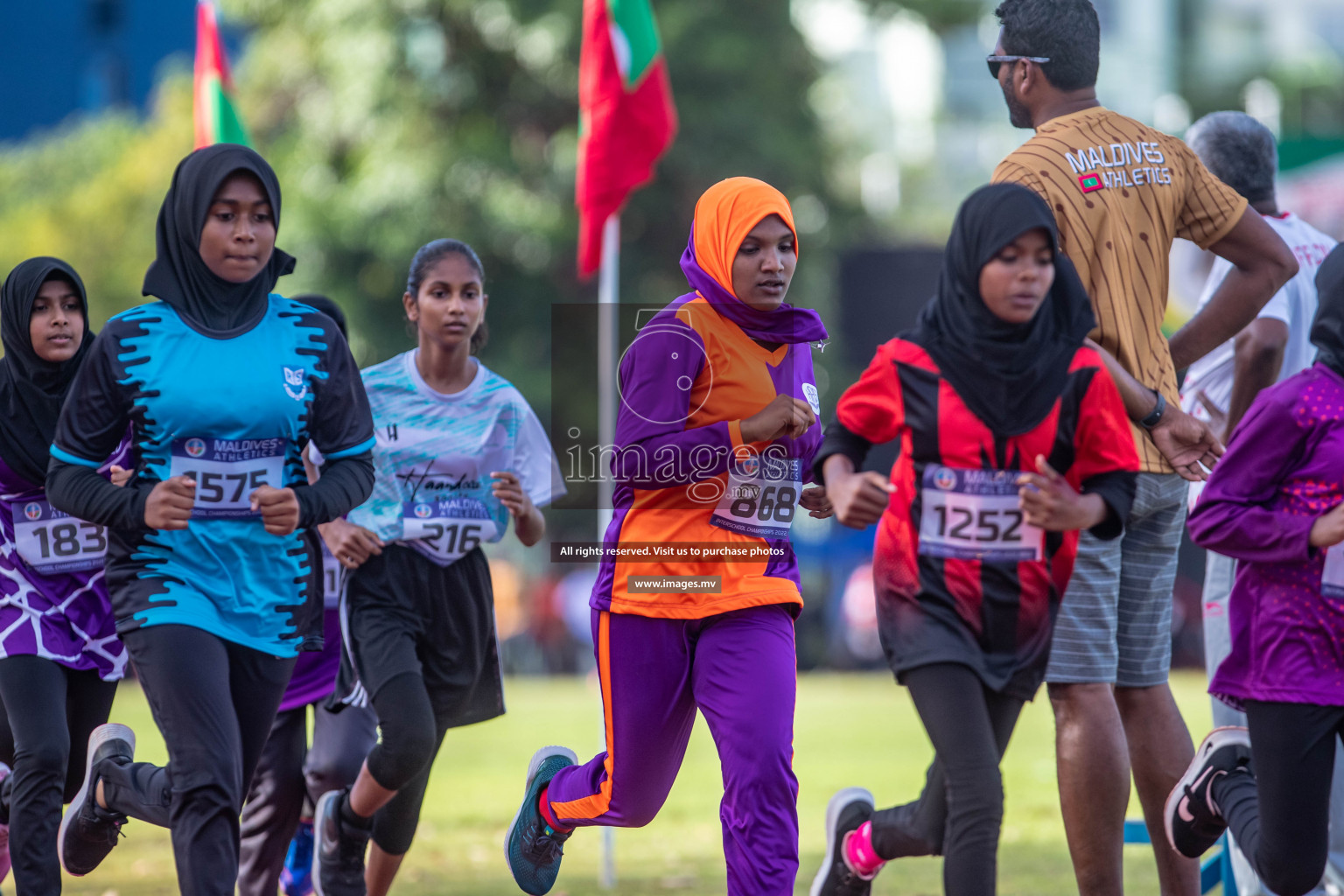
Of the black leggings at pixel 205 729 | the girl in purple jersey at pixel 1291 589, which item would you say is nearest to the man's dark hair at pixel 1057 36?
the girl in purple jersey at pixel 1291 589

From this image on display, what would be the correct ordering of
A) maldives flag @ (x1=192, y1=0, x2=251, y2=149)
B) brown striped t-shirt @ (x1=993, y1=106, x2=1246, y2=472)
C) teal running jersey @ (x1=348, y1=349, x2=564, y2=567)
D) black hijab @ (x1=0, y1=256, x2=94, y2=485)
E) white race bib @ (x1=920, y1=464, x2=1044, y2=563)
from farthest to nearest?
maldives flag @ (x1=192, y1=0, x2=251, y2=149) → teal running jersey @ (x1=348, y1=349, x2=564, y2=567) → black hijab @ (x1=0, y1=256, x2=94, y2=485) → brown striped t-shirt @ (x1=993, y1=106, x2=1246, y2=472) → white race bib @ (x1=920, y1=464, x2=1044, y2=563)

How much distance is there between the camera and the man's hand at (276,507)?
202 inches

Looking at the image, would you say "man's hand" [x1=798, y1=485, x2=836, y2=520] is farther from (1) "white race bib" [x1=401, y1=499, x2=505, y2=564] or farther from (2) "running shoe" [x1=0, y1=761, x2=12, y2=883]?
(2) "running shoe" [x1=0, y1=761, x2=12, y2=883]

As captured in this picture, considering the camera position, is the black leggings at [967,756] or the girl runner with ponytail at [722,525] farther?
the girl runner with ponytail at [722,525]

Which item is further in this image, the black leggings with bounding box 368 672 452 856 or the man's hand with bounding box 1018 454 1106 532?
the black leggings with bounding box 368 672 452 856

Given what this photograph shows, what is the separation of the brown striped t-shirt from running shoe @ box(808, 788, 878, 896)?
163 centimetres

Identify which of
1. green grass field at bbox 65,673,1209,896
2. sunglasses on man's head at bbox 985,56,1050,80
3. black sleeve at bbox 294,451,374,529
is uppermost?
sunglasses on man's head at bbox 985,56,1050,80

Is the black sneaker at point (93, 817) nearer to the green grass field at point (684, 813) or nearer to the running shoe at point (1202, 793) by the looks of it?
the green grass field at point (684, 813)

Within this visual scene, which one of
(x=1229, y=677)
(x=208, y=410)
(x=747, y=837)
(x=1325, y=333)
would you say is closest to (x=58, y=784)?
(x=208, y=410)

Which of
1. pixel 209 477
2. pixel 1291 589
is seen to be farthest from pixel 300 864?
pixel 1291 589

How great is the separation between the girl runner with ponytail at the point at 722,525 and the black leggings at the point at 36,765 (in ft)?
6.44

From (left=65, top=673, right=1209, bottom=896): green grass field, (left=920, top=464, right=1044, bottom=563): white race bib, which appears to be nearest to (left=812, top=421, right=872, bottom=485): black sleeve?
(left=920, top=464, right=1044, bottom=563): white race bib

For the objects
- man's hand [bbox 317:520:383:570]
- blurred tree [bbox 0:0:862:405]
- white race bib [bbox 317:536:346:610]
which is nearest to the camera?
man's hand [bbox 317:520:383:570]

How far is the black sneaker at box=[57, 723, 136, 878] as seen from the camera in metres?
5.84
